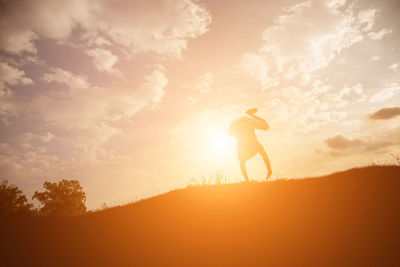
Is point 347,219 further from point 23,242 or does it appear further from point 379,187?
point 23,242

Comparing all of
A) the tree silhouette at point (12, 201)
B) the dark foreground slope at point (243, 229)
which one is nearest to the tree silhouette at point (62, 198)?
the tree silhouette at point (12, 201)

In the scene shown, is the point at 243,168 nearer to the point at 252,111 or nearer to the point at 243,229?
the point at 252,111

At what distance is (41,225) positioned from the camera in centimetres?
1021

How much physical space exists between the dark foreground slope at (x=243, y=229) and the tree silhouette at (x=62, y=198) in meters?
20.4

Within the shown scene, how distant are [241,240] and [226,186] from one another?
3366mm

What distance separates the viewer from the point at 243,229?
21.8 ft

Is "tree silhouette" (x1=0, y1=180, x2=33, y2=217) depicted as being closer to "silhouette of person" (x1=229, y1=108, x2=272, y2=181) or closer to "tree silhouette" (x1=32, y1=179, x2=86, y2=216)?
"tree silhouette" (x1=32, y1=179, x2=86, y2=216)

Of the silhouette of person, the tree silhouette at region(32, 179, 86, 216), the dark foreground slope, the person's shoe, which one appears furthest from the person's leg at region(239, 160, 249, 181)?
the tree silhouette at region(32, 179, 86, 216)

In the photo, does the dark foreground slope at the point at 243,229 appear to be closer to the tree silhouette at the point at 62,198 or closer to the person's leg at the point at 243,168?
the person's leg at the point at 243,168

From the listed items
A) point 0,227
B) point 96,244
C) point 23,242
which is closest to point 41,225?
point 23,242

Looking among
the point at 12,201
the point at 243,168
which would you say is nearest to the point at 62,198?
the point at 12,201

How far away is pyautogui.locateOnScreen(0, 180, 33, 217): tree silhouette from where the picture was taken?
2362 centimetres

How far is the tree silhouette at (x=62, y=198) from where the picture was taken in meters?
27.6

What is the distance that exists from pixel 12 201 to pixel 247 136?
26333mm
